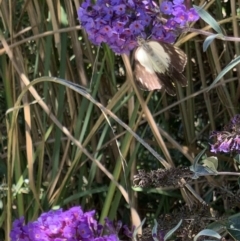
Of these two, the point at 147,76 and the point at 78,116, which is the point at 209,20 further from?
the point at 78,116

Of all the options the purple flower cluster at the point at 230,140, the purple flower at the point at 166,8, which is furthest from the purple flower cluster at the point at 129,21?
the purple flower cluster at the point at 230,140

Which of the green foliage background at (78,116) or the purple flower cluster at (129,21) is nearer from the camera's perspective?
the purple flower cluster at (129,21)

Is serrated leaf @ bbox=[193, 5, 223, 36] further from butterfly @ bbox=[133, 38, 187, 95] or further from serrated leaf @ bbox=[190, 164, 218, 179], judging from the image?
serrated leaf @ bbox=[190, 164, 218, 179]

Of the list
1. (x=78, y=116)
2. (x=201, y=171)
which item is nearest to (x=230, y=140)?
(x=201, y=171)

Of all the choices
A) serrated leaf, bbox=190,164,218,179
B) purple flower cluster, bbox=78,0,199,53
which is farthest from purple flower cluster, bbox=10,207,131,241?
purple flower cluster, bbox=78,0,199,53

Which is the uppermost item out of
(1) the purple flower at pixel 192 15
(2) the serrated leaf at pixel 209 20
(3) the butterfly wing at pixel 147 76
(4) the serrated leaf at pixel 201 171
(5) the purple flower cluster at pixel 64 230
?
(1) the purple flower at pixel 192 15

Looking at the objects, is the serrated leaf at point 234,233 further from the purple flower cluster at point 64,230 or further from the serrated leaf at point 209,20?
the serrated leaf at point 209,20
